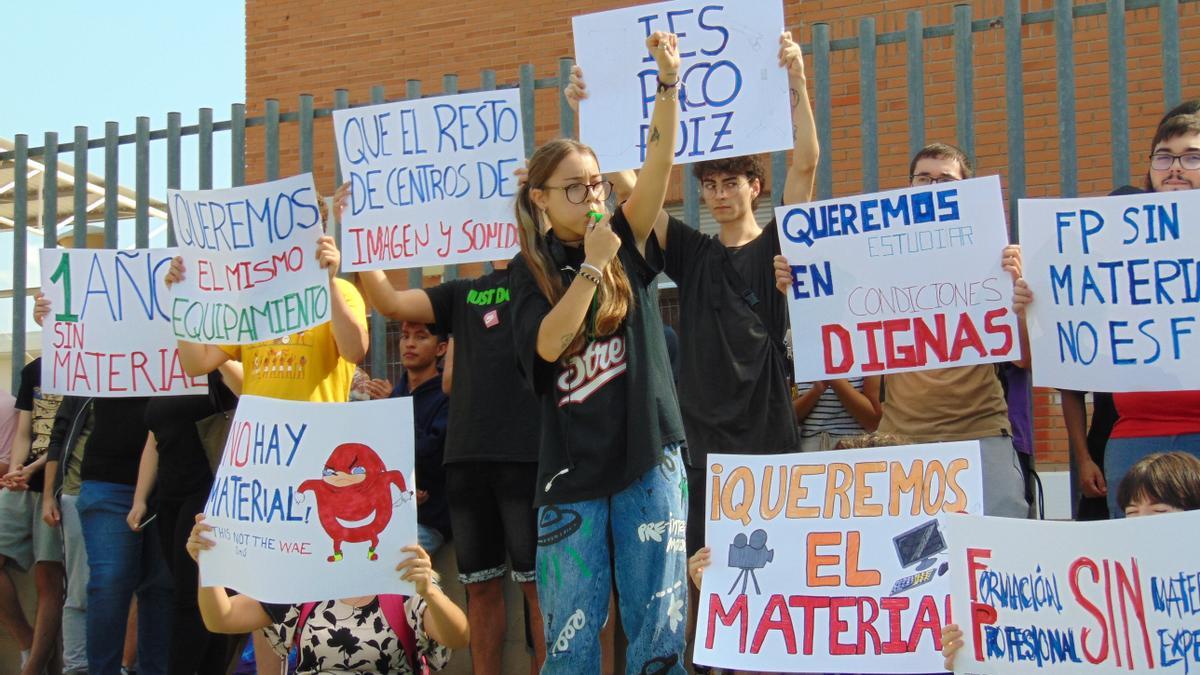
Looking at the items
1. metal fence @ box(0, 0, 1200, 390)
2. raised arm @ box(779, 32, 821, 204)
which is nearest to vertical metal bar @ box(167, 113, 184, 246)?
metal fence @ box(0, 0, 1200, 390)

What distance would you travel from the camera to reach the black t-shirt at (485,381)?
5270 millimetres

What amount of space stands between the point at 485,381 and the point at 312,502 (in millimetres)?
994

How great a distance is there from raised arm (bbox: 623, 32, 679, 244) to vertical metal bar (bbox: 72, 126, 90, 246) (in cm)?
452

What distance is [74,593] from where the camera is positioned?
664cm

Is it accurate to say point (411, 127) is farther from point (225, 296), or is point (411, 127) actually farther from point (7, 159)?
point (7, 159)

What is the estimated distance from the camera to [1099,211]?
484cm

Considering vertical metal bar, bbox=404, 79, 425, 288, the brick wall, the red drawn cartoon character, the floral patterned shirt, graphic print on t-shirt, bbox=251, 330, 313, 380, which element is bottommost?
the floral patterned shirt

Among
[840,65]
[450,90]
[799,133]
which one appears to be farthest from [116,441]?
[840,65]

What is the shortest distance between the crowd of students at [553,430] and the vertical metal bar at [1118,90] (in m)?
0.93

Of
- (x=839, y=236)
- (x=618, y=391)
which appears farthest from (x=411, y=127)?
(x=618, y=391)

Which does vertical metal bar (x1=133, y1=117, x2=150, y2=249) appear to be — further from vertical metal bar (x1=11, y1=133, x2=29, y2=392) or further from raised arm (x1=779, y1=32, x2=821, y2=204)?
raised arm (x1=779, y1=32, x2=821, y2=204)

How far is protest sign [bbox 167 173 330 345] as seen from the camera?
18.5ft

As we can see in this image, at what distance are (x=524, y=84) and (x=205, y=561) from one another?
309cm

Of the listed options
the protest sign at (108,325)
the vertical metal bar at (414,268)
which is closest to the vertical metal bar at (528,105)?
the vertical metal bar at (414,268)
